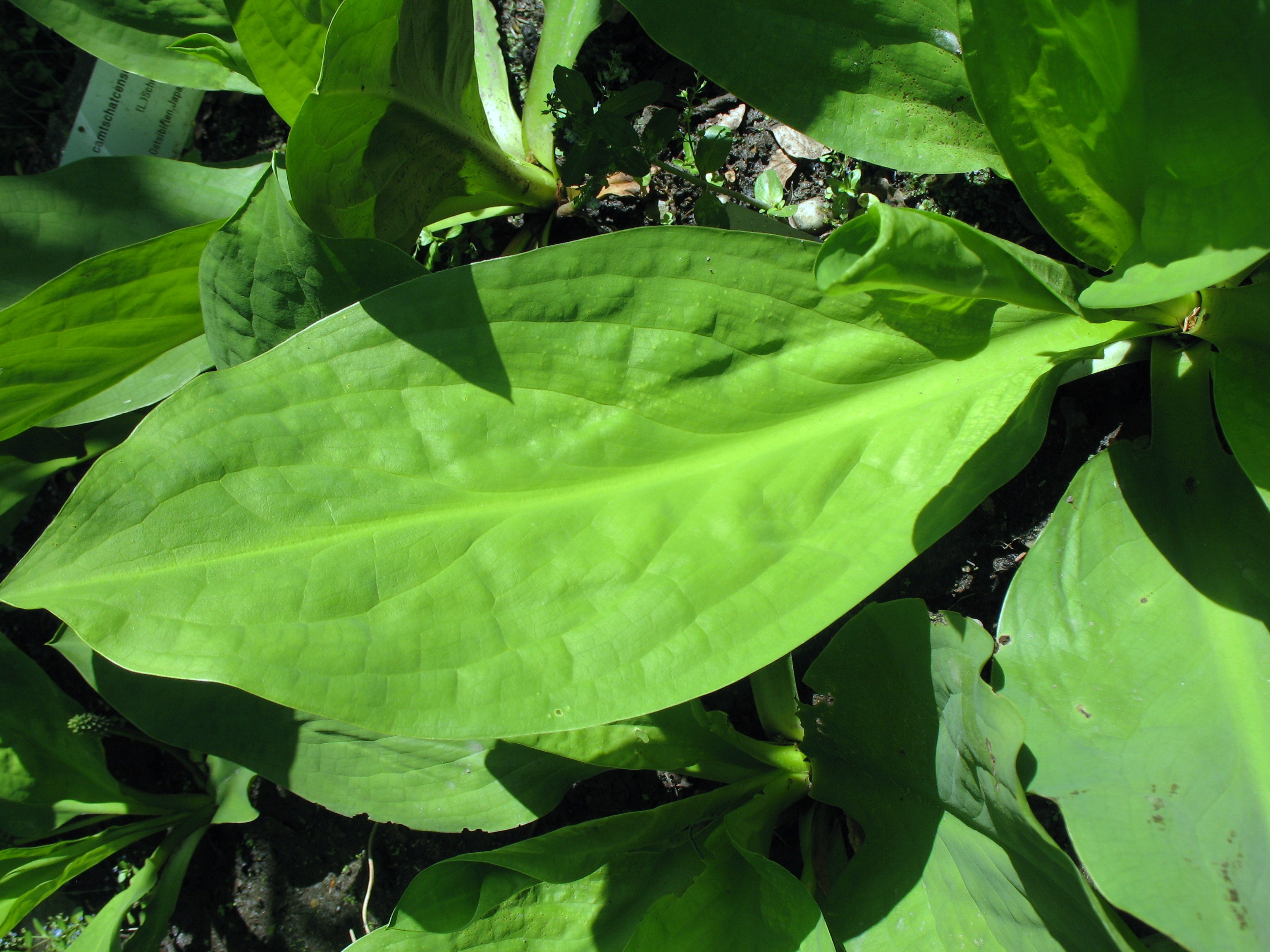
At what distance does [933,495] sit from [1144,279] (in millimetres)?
236

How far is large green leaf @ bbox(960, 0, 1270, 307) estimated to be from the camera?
0.60m

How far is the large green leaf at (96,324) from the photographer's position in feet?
2.89

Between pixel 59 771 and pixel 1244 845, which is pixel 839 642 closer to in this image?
pixel 1244 845

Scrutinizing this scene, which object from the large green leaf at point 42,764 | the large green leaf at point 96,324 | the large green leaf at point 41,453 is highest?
the large green leaf at point 96,324

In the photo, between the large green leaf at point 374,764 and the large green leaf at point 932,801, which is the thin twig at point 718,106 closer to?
the large green leaf at point 932,801

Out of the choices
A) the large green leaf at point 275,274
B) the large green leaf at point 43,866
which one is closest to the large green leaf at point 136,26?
the large green leaf at point 275,274

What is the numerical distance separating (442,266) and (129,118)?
50cm

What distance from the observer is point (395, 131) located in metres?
0.84

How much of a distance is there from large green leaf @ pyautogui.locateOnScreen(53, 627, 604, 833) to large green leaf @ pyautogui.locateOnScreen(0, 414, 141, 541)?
0.48 m

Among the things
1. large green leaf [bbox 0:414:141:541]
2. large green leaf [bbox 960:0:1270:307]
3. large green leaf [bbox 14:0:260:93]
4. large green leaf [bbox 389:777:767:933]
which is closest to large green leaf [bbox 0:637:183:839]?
large green leaf [bbox 0:414:141:541]

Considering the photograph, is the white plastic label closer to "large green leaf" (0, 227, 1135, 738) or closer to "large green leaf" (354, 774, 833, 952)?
"large green leaf" (0, 227, 1135, 738)

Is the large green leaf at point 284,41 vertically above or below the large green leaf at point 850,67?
below

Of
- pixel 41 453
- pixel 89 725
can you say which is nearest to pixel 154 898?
pixel 89 725

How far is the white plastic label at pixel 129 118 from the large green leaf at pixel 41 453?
396mm
